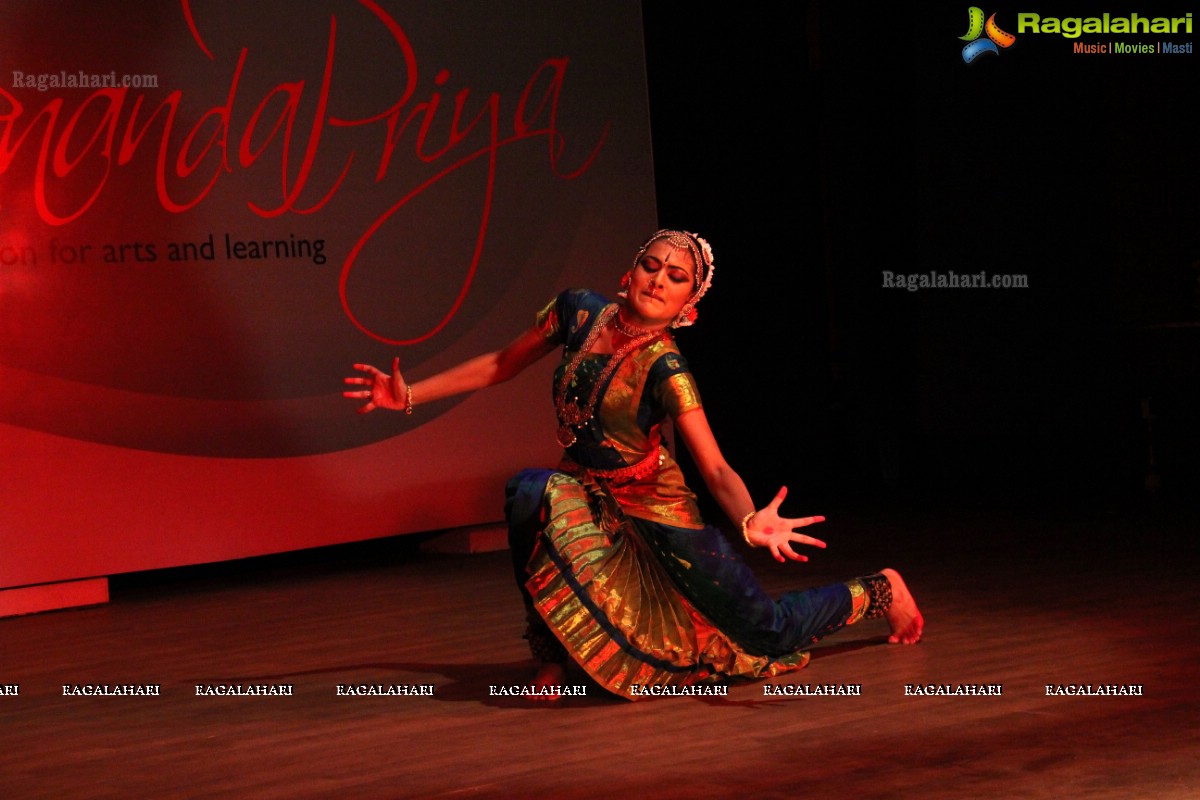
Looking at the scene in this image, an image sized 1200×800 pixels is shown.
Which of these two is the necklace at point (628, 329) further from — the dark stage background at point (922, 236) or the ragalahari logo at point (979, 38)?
the ragalahari logo at point (979, 38)

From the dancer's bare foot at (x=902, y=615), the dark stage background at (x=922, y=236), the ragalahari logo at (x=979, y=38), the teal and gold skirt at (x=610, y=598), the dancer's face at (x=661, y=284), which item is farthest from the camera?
the ragalahari logo at (x=979, y=38)

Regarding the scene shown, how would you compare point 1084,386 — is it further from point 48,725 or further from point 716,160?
point 48,725

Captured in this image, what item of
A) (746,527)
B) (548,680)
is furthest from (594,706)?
(746,527)

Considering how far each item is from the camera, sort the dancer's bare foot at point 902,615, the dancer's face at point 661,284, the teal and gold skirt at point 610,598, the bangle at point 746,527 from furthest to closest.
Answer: the dancer's bare foot at point 902,615 < the dancer's face at point 661,284 < the teal and gold skirt at point 610,598 < the bangle at point 746,527

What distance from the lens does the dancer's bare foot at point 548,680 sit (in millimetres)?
3760

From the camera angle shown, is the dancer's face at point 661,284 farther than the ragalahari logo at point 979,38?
No

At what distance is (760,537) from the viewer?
333 cm

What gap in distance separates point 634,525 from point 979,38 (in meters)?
5.27

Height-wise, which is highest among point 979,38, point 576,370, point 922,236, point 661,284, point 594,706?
point 979,38

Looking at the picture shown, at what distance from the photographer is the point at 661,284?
12.3 ft

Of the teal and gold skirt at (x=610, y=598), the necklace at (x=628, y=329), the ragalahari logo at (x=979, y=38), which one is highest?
the ragalahari logo at (x=979, y=38)

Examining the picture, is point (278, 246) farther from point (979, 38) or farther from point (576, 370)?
point (979, 38)

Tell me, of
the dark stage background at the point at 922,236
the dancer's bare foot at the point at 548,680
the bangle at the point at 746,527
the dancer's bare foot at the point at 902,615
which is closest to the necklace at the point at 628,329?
the bangle at the point at 746,527

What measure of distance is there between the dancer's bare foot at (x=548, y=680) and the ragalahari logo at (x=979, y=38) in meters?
5.36
